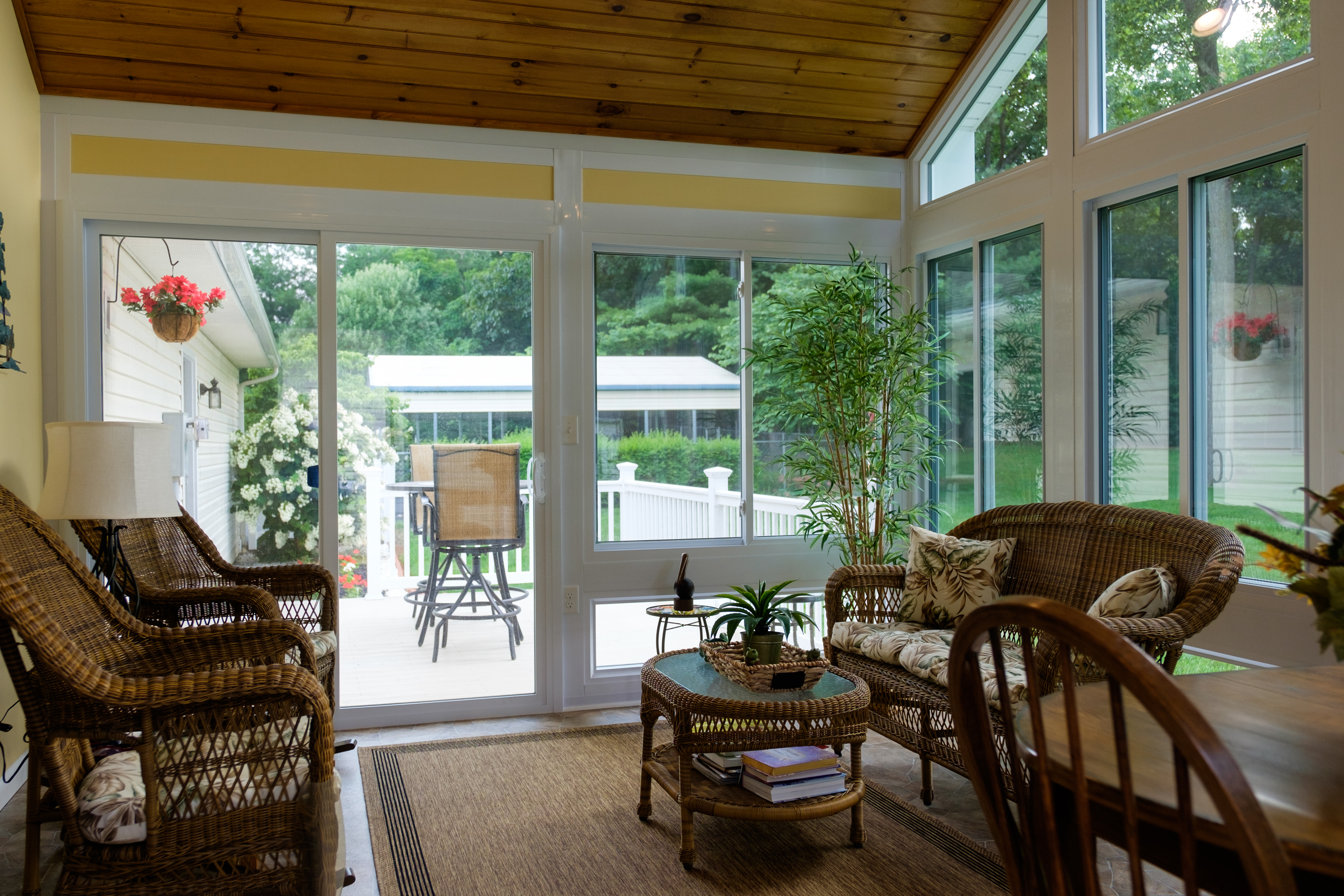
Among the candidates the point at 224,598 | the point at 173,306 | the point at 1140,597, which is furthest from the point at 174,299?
the point at 1140,597

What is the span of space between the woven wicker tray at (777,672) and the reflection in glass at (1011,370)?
1.57m

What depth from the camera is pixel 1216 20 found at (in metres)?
3.10

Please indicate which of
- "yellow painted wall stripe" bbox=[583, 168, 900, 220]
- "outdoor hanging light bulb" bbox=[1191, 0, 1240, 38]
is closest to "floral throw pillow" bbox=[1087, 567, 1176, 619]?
"outdoor hanging light bulb" bbox=[1191, 0, 1240, 38]

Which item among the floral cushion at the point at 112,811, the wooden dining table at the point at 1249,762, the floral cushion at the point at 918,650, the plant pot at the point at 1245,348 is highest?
the plant pot at the point at 1245,348

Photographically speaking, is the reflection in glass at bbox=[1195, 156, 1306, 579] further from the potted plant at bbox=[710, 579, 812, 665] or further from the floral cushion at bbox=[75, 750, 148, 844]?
the floral cushion at bbox=[75, 750, 148, 844]

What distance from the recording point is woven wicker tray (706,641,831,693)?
2.71 metres

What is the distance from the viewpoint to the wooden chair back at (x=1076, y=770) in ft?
2.65

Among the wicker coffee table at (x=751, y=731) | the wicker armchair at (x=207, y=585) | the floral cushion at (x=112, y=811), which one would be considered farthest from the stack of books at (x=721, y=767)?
the floral cushion at (x=112, y=811)

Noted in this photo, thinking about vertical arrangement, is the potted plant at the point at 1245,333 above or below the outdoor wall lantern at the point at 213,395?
above

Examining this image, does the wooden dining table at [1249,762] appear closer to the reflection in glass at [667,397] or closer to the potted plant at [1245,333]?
the potted plant at [1245,333]

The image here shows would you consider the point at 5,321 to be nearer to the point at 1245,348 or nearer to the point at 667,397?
the point at 667,397

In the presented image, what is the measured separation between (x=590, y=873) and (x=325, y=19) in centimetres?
309

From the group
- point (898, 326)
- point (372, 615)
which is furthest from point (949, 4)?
point (372, 615)

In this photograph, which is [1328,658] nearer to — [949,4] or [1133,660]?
[1133,660]
